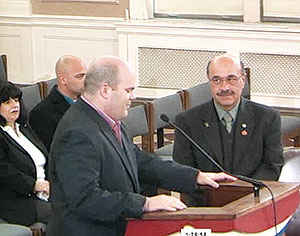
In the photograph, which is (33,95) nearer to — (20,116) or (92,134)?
(20,116)

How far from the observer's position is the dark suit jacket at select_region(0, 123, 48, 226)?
493 centimetres

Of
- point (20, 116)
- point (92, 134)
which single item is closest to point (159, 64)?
point (20, 116)

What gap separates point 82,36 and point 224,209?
6.86m

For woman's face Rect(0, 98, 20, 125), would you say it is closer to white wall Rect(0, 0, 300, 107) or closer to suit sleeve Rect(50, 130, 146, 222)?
suit sleeve Rect(50, 130, 146, 222)

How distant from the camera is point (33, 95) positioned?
656 cm

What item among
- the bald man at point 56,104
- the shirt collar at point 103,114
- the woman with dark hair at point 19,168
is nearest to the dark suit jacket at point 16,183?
the woman with dark hair at point 19,168

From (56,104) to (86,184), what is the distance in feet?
9.05

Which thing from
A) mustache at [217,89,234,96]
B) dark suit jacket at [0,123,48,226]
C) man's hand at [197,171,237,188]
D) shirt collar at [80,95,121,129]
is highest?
shirt collar at [80,95,121,129]

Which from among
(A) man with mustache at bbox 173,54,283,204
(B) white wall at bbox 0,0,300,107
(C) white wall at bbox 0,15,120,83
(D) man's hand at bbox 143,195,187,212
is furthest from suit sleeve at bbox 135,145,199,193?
(C) white wall at bbox 0,15,120,83

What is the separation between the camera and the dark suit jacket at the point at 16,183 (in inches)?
194

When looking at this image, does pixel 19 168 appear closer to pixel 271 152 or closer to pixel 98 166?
pixel 271 152

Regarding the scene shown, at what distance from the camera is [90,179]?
123 inches

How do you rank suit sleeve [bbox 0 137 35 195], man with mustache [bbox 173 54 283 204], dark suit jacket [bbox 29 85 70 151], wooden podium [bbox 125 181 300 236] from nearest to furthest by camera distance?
wooden podium [bbox 125 181 300 236] < man with mustache [bbox 173 54 283 204] < suit sleeve [bbox 0 137 35 195] < dark suit jacket [bbox 29 85 70 151]

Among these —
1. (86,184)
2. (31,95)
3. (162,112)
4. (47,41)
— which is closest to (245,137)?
(86,184)
